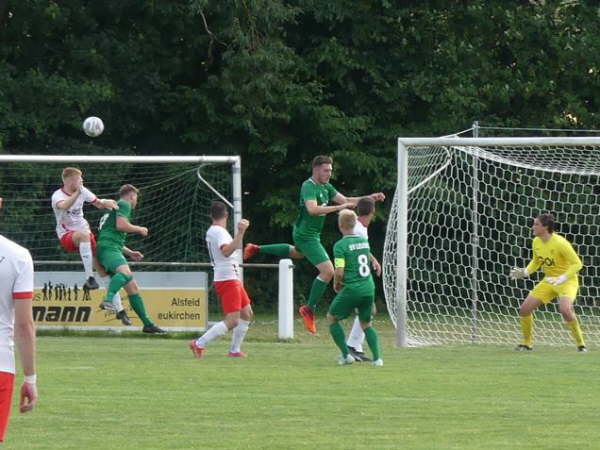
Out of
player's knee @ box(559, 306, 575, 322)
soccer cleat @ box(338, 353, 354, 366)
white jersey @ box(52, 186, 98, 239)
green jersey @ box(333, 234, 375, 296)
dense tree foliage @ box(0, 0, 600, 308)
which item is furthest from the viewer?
dense tree foliage @ box(0, 0, 600, 308)

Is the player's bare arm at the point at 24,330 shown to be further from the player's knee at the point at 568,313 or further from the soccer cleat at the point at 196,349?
the player's knee at the point at 568,313

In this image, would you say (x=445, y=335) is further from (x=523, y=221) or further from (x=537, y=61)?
(x=537, y=61)

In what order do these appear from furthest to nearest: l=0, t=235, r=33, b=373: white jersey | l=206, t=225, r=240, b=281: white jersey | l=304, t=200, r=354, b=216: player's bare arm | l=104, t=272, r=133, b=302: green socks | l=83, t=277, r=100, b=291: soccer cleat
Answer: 1. l=83, t=277, r=100, b=291: soccer cleat
2. l=104, t=272, r=133, b=302: green socks
3. l=304, t=200, r=354, b=216: player's bare arm
4. l=206, t=225, r=240, b=281: white jersey
5. l=0, t=235, r=33, b=373: white jersey

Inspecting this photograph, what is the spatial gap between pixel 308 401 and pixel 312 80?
701 inches

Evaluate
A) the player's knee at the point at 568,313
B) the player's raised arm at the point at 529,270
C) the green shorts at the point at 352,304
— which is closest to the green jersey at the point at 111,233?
the green shorts at the point at 352,304

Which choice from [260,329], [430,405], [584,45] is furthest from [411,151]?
[584,45]

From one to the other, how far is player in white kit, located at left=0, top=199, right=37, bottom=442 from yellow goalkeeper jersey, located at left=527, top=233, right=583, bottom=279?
35.7 feet

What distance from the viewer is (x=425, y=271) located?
2203 centimetres

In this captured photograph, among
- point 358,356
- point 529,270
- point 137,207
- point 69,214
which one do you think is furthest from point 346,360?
point 137,207

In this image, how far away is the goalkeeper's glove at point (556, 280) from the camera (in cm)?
1619

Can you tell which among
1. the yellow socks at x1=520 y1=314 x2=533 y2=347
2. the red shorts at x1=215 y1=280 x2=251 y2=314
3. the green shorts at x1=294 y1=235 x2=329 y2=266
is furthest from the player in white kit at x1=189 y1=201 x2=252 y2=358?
the yellow socks at x1=520 y1=314 x2=533 y2=347

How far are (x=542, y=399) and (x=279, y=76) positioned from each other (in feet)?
52.6

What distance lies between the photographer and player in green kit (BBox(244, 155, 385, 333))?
1565 cm

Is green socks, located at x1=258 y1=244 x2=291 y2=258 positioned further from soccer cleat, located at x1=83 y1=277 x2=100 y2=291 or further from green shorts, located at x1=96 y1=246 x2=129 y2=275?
soccer cleat, located at x1=83 y1=277 x2=100 y2=291
